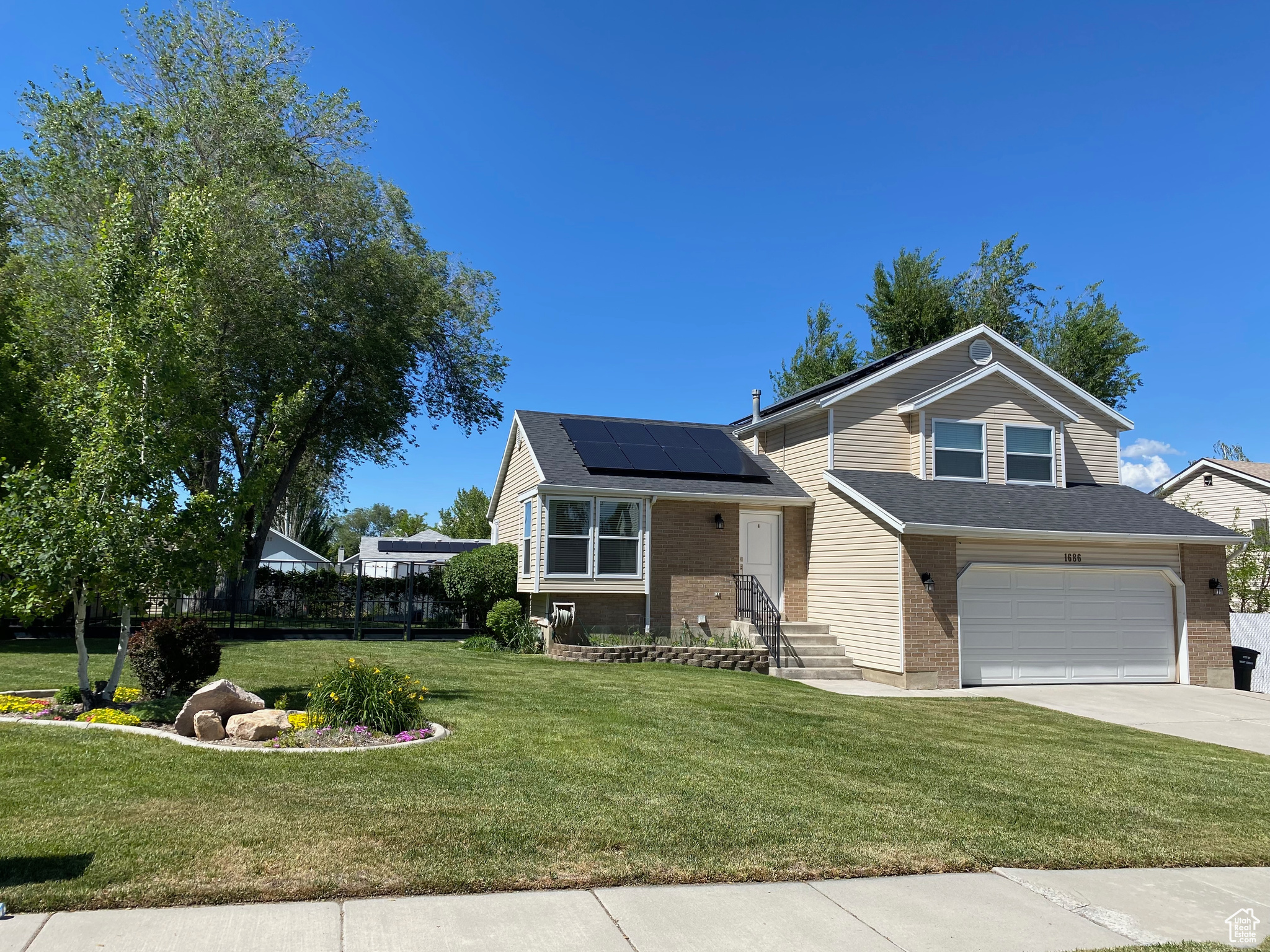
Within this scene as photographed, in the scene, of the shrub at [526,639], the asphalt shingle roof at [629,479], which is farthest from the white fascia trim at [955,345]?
the shrub at [526,639]

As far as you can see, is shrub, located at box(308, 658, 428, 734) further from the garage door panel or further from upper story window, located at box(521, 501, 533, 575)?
the garage door panel

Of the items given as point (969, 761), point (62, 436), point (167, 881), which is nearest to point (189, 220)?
point (62, 436)

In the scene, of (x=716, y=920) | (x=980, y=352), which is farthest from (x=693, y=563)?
(x=716, y=920)

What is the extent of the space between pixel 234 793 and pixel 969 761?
6.67 metres

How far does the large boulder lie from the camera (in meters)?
8.09

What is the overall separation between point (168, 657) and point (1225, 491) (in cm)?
3366

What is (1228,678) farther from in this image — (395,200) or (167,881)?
(395,200)

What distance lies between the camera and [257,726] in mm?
7930

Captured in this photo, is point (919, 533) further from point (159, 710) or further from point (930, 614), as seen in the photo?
point (159, 710)

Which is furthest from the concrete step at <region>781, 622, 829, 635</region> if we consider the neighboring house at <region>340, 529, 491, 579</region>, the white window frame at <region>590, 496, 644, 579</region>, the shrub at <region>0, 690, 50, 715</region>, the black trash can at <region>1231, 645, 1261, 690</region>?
the neighboring house at <region>340, 529, 491, 579</region>

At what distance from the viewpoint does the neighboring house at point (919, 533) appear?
15.8 m

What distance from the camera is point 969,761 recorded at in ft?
27.8

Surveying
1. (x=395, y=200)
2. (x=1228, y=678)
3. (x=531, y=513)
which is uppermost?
(x=395, y=200)

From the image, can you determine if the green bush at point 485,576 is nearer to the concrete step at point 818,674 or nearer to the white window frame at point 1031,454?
the concrete step at point 818,674
